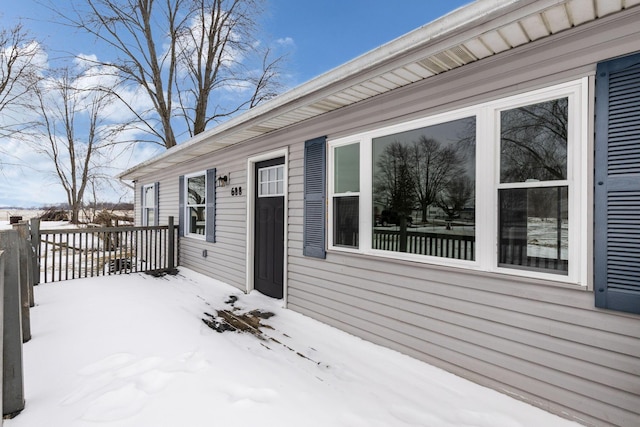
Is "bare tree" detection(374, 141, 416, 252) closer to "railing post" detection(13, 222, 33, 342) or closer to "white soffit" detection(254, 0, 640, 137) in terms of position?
"white soffit" detection(254, 0, 640, 137)

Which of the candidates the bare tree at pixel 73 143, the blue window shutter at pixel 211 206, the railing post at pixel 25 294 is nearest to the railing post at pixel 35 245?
the railing post at pixel 25 294

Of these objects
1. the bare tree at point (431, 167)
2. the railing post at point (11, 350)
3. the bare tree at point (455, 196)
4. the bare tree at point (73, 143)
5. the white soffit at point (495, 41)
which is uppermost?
the bare tree at point (73, 143)

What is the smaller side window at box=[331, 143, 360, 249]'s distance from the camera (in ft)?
11.5

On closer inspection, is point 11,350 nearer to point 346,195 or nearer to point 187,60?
point 346,195

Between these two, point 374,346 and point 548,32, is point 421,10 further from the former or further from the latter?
point 374,346

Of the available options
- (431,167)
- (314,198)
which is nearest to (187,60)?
(314,198)

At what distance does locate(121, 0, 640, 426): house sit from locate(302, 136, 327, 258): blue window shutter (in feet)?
0.08

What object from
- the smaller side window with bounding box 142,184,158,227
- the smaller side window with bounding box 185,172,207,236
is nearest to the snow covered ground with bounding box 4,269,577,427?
the smaller side window with bounding box 185,172,207,236

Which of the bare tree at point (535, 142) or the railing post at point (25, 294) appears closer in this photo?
the bare tree at point (535, 142)

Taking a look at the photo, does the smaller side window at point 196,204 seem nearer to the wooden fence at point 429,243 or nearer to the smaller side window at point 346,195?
the smaller side window at point 346,195

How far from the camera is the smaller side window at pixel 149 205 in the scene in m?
9.06

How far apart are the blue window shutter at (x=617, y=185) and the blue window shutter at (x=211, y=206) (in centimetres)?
562

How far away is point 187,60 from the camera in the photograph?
12781 mm

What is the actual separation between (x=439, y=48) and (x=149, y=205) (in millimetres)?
9463
